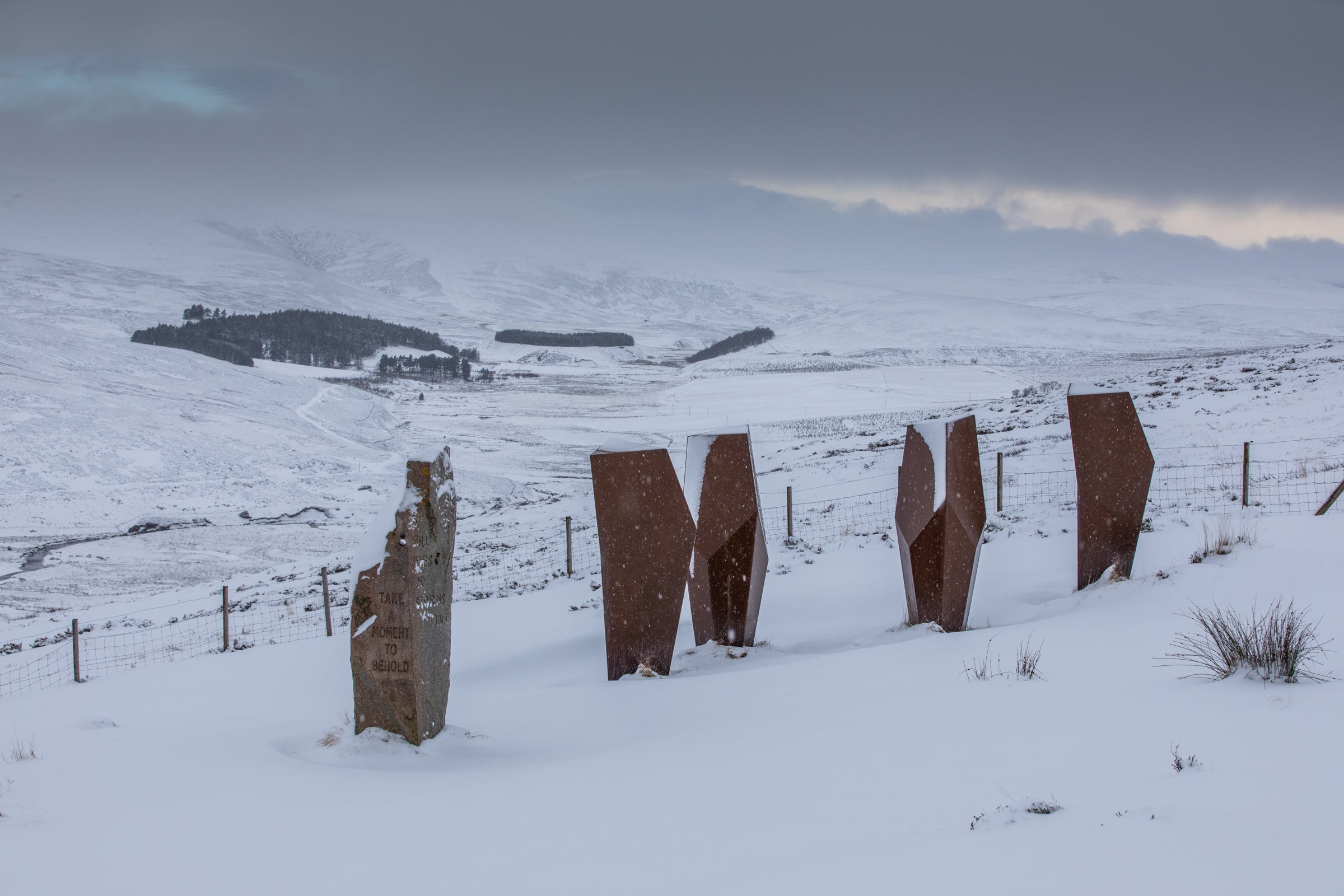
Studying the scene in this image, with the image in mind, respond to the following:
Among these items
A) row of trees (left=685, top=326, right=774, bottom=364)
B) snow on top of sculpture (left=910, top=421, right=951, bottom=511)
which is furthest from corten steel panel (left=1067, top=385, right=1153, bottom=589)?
row of trees (left=685, top=326, right=774, bottom=364)

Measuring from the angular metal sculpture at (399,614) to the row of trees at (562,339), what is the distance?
112714 millimetres

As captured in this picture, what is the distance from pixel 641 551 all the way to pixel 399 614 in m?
2.53

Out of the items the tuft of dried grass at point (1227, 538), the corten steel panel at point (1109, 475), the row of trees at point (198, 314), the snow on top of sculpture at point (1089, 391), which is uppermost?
the row of trees at point (198, 314)

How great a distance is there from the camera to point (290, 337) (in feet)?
310

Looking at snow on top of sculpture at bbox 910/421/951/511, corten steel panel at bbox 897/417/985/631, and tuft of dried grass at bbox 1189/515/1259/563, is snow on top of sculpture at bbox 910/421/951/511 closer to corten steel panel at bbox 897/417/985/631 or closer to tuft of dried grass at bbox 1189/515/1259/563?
corten steel panel at bbox 897/417/985/631

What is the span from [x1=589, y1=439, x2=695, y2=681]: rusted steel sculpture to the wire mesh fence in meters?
5.26

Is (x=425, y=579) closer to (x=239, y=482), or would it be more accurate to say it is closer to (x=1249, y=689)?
(x=1249, y=689)

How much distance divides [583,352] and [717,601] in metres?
102

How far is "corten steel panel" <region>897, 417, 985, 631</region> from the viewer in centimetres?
742

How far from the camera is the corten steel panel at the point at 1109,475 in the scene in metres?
7.85

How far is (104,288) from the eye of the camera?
4439 inches

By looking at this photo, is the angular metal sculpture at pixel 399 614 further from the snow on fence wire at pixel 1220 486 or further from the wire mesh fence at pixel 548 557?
the snow on fence wire at pixel 1220 486

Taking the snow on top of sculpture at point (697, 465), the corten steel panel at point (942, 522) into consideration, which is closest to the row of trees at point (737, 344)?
the snow on top of sculpture at point (697, 465)

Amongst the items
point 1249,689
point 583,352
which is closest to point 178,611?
point 1249,689
